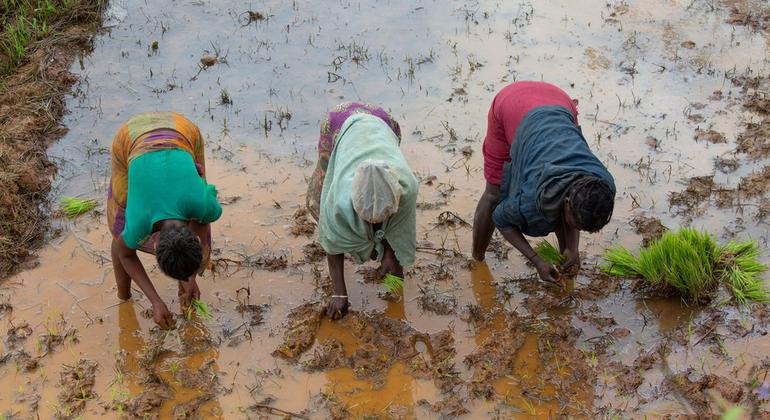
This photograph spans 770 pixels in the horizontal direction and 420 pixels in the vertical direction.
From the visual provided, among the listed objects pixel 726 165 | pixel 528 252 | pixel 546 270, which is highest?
pixel 528 252

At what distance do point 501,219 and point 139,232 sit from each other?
1.74 meters

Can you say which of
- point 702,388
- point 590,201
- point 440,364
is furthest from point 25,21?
point 702,388

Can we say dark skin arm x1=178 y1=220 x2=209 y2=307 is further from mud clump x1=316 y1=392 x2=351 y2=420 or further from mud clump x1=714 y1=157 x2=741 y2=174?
mud clump x1=714 y1=157 x2=741 y2=174

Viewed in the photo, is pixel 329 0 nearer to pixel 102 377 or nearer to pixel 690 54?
pixel 690 54

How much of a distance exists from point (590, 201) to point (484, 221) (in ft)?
3.87

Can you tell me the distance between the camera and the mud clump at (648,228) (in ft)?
16.0

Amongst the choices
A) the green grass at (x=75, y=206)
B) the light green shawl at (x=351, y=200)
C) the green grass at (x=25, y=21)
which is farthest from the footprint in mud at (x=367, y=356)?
the green grass at (x=25, y=21)

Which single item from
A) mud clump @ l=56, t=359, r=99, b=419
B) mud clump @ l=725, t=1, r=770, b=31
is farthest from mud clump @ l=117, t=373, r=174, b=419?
mud clump @ l=725, t=1, r=770, b=31

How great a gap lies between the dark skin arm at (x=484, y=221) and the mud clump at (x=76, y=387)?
87.9 inches

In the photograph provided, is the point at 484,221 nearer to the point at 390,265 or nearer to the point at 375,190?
the point at 390,265

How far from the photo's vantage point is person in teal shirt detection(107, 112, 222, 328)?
11.4ft

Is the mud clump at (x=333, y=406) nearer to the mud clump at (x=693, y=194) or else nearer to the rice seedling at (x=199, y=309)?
the rice seedling at (x=199, y=309)

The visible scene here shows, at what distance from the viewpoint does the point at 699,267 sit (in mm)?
4152

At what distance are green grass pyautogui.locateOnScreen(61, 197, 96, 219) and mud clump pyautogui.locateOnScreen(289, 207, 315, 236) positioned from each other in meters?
1.41
